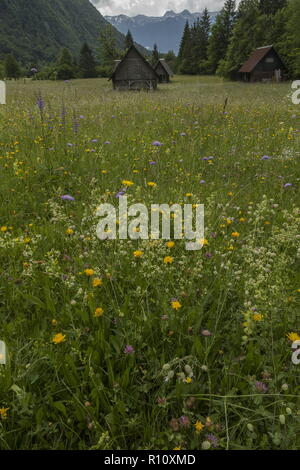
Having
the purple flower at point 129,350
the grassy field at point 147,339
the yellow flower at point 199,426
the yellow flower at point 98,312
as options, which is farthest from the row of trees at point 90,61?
the yellow flower at point 199,426

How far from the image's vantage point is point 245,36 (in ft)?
158

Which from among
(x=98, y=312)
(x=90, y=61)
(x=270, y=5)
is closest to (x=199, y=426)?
(x=98, y=312)

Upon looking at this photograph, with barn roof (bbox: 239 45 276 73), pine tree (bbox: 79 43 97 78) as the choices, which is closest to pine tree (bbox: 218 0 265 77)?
barn roof (bbox: 239 45 276 73)

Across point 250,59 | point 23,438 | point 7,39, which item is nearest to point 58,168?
point 23,438

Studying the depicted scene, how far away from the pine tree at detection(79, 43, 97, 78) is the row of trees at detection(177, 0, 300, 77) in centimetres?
2154

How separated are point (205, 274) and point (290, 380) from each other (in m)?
0.95

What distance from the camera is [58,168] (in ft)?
14.3

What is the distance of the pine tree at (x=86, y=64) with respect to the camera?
224 feet

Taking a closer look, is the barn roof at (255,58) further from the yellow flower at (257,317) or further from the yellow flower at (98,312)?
the yellow flower at (98,312)

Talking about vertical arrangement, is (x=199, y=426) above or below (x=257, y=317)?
below

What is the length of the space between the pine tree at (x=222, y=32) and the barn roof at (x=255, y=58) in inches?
417

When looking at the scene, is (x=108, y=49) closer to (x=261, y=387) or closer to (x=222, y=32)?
Answer: (x=222, y=32)

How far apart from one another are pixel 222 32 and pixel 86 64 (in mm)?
30392

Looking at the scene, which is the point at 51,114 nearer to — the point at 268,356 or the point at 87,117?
the point at 87,117
